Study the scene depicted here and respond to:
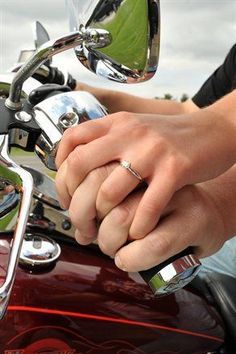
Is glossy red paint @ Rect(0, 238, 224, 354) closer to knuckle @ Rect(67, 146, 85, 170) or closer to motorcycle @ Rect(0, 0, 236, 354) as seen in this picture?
motorcycle @ Rect(0, 0, 236, 354)

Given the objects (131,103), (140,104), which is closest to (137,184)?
(131,103)

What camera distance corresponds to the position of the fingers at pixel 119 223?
0.59 meters

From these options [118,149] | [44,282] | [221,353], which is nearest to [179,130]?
[118,149]

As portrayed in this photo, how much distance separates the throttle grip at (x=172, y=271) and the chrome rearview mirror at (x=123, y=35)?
8.6 inches

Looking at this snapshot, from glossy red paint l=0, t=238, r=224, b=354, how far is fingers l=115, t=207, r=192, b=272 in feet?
0.96

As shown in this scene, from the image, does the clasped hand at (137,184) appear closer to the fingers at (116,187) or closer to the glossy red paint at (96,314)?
the fingers at (116,187)

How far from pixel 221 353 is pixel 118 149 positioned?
633 mm

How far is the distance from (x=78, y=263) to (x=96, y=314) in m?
0.10

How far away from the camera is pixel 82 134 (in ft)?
1.97

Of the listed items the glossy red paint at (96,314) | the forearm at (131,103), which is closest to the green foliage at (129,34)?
the glossy red paint at (96,314)

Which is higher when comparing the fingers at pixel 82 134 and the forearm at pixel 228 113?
the forearm at pixel 228 113

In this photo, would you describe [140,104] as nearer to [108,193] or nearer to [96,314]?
[96,314]

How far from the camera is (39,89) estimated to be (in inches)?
31.0

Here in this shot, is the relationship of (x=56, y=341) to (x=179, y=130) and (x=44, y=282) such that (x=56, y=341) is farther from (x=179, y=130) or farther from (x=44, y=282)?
(x=179, y=130)
